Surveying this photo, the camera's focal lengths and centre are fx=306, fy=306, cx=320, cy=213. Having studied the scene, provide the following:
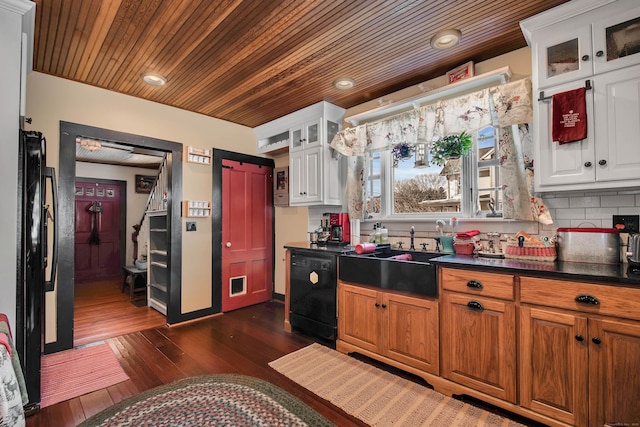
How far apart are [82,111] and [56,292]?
68.7 inches

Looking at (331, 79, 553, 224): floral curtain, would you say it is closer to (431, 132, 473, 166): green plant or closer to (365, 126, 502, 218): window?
(431, 132, 473, 166): green plant

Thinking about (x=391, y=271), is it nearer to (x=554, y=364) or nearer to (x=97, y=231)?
(x=554, y=364)

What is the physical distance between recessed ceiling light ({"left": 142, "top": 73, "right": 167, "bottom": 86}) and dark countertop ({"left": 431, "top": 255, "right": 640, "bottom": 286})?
2.91 m

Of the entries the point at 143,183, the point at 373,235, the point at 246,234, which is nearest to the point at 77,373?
the point at 246,234

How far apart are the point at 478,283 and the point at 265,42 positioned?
7.51 feet

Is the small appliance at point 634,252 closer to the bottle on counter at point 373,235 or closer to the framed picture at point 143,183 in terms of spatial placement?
the bottle on counter at point 373,235

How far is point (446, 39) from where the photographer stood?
225 centimetres

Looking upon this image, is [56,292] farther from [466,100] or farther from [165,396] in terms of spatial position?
[466,100]

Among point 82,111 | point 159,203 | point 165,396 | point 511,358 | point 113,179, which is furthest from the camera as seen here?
point 113,179

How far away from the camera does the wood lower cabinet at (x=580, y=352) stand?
1501mm

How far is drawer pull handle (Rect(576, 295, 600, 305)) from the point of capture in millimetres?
1581

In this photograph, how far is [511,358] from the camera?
1844 millimetres

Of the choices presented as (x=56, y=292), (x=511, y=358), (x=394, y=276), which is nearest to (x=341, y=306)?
(x=394, y=276)

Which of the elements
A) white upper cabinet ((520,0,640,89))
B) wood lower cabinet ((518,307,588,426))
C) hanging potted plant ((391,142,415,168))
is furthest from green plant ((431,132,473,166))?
wood lower cabinet ((518,307,588,426))
